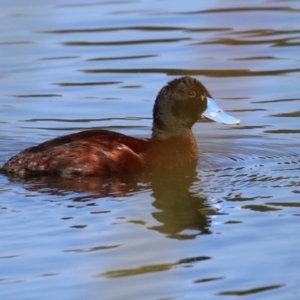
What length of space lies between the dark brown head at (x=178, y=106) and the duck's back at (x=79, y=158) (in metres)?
0.77

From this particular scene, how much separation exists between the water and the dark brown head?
0.26m

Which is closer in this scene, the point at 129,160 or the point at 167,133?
the point at 129,160

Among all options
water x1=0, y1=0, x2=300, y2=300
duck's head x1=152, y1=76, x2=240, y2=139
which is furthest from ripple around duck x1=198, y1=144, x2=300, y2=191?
duck's head x1=152, y1=76, x2=240, y2=139

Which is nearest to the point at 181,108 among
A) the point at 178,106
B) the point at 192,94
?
the point at 178,106

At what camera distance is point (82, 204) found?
22.7ft

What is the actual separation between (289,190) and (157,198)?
103 centimetres

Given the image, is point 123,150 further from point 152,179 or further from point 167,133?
point 167,133

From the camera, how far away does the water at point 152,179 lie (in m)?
4.76

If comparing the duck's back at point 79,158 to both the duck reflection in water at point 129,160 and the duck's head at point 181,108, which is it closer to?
the duck reflection in water at point 129,160

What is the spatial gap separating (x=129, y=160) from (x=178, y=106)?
98cm

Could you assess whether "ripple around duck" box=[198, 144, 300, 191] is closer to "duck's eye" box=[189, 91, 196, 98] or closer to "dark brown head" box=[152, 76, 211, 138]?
"dark brown head" box=[152, 76, 211, 138]

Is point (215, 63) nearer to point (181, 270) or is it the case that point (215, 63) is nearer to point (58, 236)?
point (181, 270)

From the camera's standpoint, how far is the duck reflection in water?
7484 millimetres

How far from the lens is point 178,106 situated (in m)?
8.70
